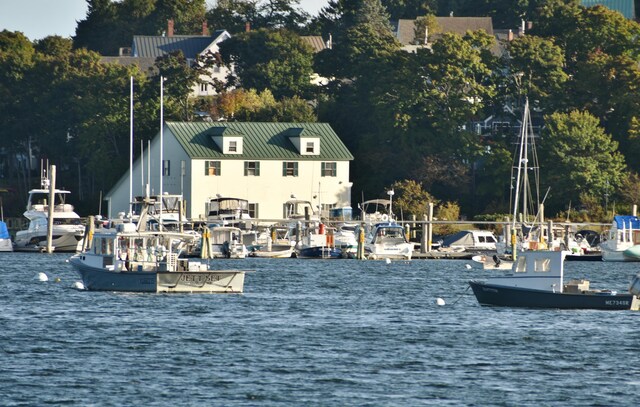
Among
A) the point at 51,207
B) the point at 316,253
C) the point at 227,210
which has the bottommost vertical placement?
the point at 316,253

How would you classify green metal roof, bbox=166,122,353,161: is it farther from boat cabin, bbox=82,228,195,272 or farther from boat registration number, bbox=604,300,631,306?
boat registration number, bbox=604,300,631,306

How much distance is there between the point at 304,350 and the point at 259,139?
79894 millimetres

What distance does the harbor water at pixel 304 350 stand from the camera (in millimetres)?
46469

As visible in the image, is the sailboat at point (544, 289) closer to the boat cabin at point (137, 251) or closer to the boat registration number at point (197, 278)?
the boat registration number at point (197, 278)

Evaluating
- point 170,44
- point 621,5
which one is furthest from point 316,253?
point 621,5

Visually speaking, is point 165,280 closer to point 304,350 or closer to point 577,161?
point 304,350

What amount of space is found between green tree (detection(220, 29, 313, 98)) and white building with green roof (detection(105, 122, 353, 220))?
66.1ft

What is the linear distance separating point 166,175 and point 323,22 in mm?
68233

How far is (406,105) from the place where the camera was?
13450 cm

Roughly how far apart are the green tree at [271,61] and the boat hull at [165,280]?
273ft

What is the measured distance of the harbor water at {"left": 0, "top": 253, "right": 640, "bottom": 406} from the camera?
152ft

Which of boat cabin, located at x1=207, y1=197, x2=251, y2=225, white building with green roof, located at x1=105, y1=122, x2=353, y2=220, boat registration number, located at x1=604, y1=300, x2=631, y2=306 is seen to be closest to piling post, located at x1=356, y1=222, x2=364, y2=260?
boat cabin, located at x1=207, y1=197, x2=251, y2=225

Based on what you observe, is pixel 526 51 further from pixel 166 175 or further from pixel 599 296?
pixel 599 296

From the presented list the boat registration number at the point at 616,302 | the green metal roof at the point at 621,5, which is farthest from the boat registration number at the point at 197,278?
the green metal roof at the point at 621,5
